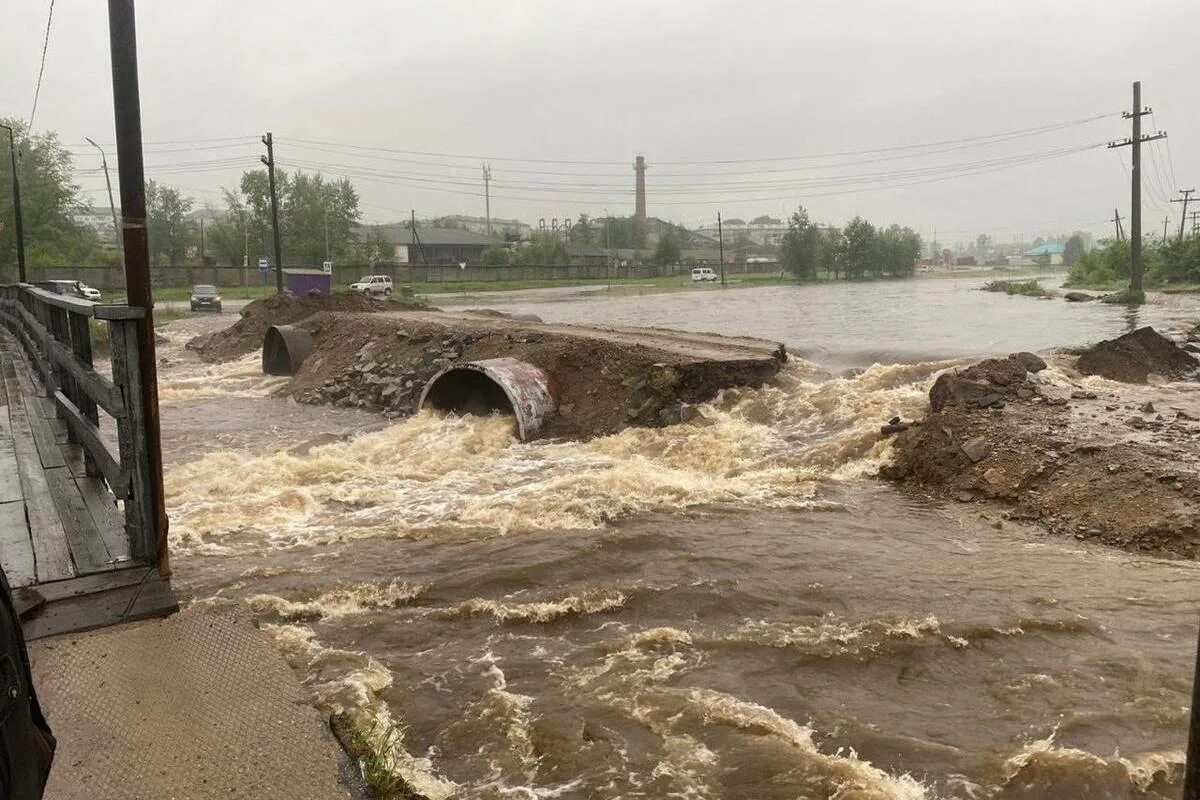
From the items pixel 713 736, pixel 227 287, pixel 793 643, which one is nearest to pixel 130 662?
pixel 713 736

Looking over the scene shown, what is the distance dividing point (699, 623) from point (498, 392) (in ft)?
29.3

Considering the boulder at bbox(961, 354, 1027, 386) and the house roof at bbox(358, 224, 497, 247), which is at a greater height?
the house roof at bbox(358, 224, 497, 247)

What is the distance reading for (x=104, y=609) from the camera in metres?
4.00

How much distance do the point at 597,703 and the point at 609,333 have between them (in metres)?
12.7

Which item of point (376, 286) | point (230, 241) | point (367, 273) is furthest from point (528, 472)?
point (230, 241)

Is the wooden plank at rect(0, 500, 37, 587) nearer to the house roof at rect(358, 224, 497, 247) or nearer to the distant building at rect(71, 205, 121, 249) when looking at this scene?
the distant building at rect(71, 205, 121, 249)

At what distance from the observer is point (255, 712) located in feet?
11.1

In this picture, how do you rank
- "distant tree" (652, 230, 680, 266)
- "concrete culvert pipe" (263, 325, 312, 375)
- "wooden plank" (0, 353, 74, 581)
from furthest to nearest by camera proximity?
"distant tree" (652, 230, 680, 266) → "concrete culvert pipe" (263, 325, 312, 375) → "wooden plank" (0, 353, 74, 581)

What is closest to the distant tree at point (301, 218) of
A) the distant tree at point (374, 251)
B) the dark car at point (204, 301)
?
the distant tree at point (374, 251)

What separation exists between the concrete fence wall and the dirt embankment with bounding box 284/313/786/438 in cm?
3174

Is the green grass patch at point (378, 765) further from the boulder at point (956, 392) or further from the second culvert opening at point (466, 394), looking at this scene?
the second culvert opening at point (466, 394)

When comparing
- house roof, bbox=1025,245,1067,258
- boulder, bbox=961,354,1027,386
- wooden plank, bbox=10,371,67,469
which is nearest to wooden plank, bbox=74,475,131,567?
wooden plank, bbox=10,371,67,469

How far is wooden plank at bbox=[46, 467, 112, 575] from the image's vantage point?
4414 mm

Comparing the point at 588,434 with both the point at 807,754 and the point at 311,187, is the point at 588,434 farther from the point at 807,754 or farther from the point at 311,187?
the point at 311,187
